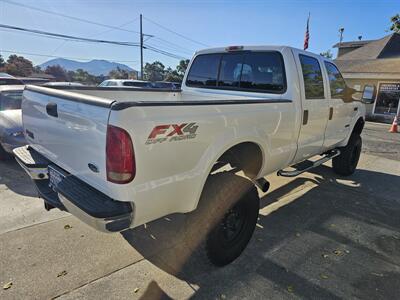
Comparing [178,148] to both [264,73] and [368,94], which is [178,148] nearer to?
[264,73]

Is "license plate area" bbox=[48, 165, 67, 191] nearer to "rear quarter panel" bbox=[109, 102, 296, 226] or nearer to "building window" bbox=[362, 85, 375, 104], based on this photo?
"rear quarter panel" bbox=[109, 102, 296, 226]

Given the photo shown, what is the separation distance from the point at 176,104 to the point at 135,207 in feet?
2.58

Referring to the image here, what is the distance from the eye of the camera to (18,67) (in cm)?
5481

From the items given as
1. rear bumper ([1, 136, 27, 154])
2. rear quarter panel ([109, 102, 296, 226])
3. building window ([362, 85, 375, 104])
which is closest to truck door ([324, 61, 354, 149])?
building window ([362, 85, 375, 104])

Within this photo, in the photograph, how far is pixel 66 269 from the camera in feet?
8.77

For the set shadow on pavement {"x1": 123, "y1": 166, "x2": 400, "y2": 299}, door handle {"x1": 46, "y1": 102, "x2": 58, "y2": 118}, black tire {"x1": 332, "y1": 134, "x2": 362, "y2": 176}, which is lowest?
shadow on pavement {"x1": 123, "y1": 166, "x2": 400, "y2": 299}

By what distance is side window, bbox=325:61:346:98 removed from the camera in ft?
14.2

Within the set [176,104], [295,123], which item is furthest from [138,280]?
[295,123]

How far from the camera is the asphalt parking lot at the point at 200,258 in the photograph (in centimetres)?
247

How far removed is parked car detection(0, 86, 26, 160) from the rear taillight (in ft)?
13.8

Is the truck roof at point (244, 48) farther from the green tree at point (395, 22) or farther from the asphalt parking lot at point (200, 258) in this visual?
the green tree at point (395, 22)

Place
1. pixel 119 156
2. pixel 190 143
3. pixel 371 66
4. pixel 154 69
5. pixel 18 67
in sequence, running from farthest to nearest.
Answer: pixel 154 69, pixel 18 67, pixel 371 66, pixel 190 143, pixel 119 156

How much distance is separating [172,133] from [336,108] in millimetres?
3341

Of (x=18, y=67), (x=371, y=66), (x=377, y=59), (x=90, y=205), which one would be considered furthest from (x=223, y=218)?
(x=18, y=67)
